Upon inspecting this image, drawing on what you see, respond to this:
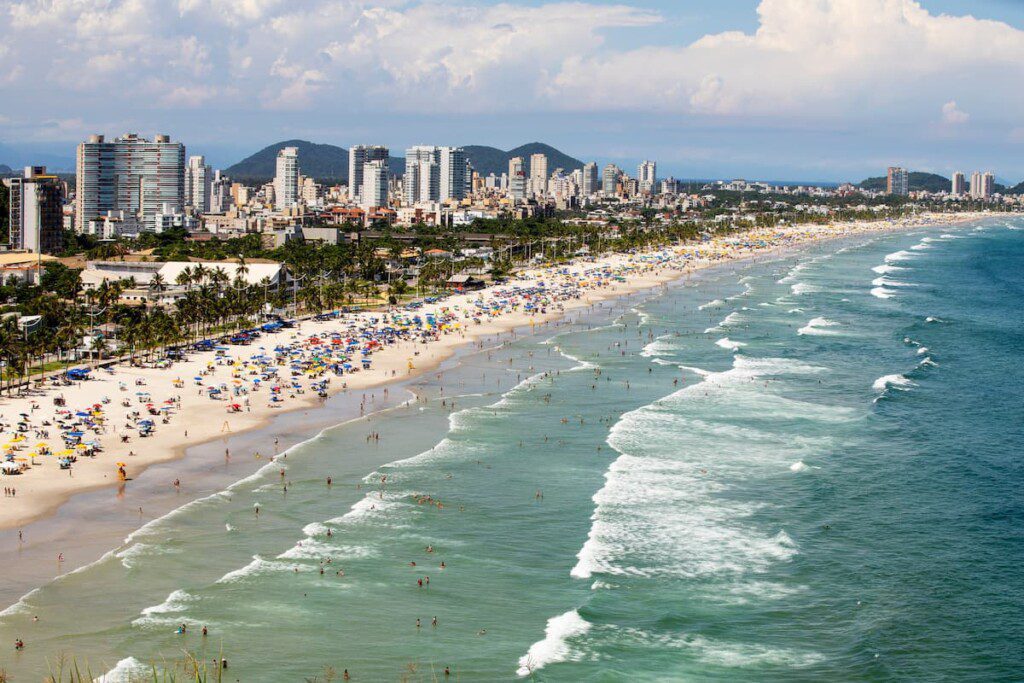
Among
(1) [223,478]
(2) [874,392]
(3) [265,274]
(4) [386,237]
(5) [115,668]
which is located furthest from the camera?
(4) [386,237]

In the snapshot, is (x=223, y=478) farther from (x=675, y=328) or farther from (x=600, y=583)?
(x=675, y=328)

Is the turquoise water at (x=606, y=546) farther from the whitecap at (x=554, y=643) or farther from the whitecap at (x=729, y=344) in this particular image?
the whitecap at (x=729, y=344)

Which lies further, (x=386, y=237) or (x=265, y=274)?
(x=386, y=237)

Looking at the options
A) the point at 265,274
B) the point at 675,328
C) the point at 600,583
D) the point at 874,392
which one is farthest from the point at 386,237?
the point at 600,583

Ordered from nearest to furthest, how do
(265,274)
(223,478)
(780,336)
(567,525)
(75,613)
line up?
(75,613) < (567,525) < (223,478) < (780,336) < (265,274)

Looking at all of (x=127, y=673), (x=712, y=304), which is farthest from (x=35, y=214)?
(x=127, y=673)

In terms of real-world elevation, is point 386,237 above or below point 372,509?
above

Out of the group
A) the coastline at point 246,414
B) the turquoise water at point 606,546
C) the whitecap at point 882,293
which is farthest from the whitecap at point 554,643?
the whitecap at point 882,293
